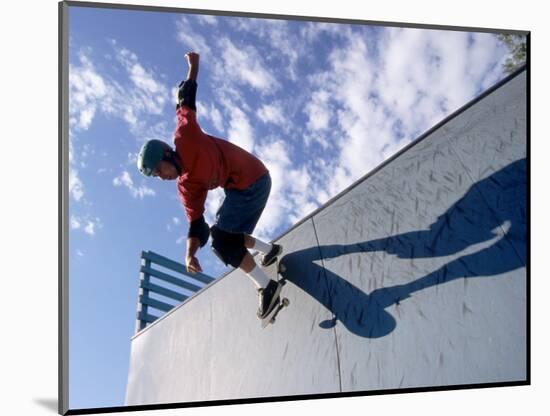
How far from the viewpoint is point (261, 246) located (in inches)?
131

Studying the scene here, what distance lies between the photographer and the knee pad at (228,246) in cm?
319

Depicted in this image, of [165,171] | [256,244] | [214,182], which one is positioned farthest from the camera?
[256,244]

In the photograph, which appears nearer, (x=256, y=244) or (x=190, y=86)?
(x=190, y=86)

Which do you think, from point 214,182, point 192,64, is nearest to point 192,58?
point 192,64

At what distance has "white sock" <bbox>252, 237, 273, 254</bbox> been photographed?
331 cm

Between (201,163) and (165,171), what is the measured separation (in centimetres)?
18

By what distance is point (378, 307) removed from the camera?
3.10 metres

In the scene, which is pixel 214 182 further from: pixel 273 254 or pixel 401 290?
pixel 401 290

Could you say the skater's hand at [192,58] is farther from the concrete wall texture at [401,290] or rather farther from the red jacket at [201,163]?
the concrete wall texture at [401,290]

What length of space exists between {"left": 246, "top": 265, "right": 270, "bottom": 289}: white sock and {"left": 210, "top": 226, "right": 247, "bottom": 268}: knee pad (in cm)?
9

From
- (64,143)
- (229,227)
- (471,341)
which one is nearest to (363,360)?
(471,341)

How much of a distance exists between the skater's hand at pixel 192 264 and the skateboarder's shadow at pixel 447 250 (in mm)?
531

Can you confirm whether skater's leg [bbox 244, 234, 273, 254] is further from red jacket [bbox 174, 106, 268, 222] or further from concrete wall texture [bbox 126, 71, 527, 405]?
red jacket [bbox 174, 106, 268, 222]

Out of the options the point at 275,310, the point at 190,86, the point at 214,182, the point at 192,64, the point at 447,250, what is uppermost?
the point at 192,64
